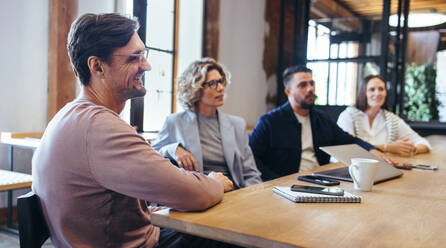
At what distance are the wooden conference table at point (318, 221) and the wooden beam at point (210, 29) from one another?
3.36m

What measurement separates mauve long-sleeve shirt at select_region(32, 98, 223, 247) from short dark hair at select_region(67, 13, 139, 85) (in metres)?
0.16

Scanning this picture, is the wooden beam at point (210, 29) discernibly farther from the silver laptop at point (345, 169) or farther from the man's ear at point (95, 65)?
the man's ear at point (95, 65)

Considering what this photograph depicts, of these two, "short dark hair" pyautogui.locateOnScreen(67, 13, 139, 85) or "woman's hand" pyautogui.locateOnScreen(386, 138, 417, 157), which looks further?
"woman's hand" pyautogui.locateOnScreen(386, 138, 417, 157)

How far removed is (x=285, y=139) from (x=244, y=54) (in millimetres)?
2948

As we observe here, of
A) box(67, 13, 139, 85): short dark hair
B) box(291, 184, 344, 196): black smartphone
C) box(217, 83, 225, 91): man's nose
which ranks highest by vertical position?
box(67, 13, 139, 85): short dark hair

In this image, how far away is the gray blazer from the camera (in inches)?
81.2

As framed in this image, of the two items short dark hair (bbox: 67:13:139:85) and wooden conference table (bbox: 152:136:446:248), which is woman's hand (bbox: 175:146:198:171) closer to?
wooden conference table (bbox: 152:136:446:248)

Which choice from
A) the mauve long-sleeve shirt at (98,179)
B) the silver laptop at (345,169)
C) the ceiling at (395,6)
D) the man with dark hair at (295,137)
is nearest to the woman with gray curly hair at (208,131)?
the man with dark hair at (295,137)

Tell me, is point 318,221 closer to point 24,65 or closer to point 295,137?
point 295,137

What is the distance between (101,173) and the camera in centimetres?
94

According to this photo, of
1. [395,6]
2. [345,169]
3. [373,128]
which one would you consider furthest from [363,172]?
[395,6]

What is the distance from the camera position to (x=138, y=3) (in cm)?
353

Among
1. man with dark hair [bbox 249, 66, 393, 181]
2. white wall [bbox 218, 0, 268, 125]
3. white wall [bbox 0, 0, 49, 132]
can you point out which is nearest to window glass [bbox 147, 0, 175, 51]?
white wall [bbox 218, 0, 268, 125]

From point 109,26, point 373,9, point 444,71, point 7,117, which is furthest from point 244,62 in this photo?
point 109,26
